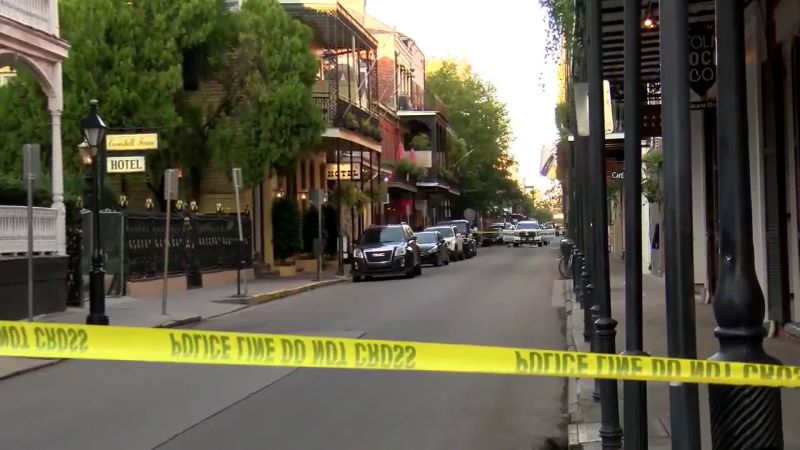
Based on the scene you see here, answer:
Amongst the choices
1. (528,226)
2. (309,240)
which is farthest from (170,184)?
(528,226)

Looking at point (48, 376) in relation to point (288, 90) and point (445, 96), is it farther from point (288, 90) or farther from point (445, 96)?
point (445, 96)

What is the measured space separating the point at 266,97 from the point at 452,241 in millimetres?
15947

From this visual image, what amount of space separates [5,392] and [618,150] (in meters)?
19.4

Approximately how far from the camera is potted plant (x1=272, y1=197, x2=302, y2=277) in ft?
107

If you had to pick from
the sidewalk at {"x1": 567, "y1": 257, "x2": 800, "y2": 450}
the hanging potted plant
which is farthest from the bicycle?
the sidewalk at {"x1": 567, "y1": 257, "x2": 800, "y2": 450}

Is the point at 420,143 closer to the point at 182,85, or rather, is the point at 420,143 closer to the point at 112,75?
the point at 182,85

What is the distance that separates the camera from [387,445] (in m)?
7.46

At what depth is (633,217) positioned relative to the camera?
5.85 metres

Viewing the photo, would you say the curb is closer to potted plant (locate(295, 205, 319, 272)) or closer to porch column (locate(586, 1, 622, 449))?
potted plant (locate(295, 205, 319, 272))

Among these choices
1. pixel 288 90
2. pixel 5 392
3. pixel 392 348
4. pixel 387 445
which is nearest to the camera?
pixel 392 348

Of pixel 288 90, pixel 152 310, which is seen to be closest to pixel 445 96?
pixel 288 90

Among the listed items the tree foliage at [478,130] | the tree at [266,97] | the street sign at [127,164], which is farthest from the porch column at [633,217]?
the tree foliage at [478,130]

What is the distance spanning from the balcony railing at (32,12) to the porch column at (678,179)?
14.7 meters

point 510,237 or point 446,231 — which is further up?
point 446,231
